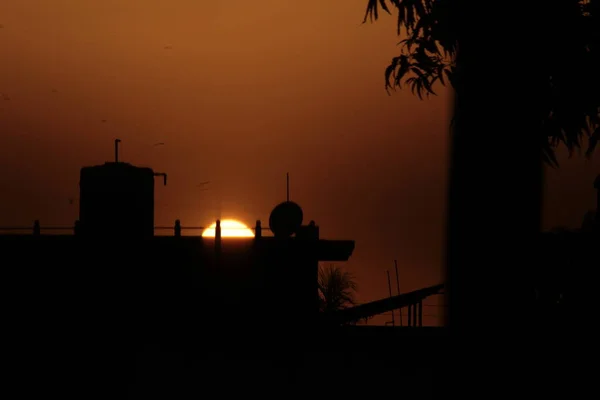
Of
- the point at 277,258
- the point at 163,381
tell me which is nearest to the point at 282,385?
the point at 163,381

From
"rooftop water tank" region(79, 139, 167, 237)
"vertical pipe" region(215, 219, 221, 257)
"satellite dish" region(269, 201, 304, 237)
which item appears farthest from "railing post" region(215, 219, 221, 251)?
"satellite dish" region(269, 201, 304, 237)

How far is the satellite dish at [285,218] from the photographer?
2484 cm

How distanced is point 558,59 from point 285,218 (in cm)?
1975

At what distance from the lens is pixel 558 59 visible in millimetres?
5613

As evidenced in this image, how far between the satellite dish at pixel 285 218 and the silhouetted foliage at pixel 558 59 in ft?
59.7

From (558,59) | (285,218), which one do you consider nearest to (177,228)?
(285,218)

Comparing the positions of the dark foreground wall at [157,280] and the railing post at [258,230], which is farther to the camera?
the railing post at [258,230]

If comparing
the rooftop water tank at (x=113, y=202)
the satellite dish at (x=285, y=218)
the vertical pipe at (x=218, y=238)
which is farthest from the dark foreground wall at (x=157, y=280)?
the satellite dish at (x=285, y=218)

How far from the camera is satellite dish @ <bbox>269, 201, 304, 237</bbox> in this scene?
2484cm

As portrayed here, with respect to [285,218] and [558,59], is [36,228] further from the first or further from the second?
[558,59]

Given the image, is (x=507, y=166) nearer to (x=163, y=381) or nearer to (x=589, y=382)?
(x=589, y=382)

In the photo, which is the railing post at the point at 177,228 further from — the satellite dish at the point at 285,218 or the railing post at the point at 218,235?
the satellite dish at the point at 285,218

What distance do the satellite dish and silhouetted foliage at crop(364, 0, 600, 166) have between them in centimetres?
1820

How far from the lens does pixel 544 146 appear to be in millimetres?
5695
